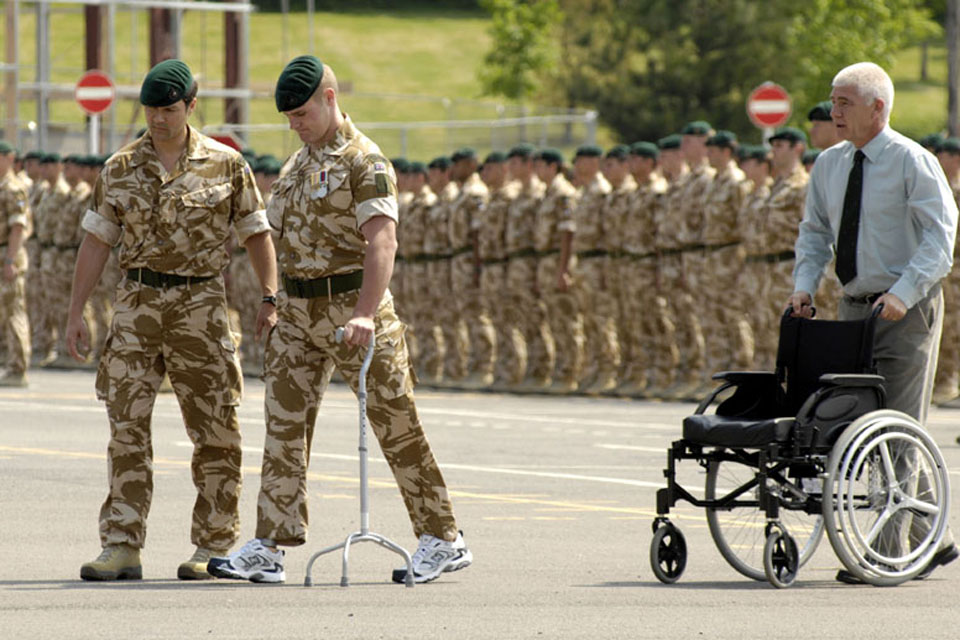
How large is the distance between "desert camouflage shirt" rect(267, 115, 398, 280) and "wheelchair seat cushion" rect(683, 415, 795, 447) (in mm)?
1548

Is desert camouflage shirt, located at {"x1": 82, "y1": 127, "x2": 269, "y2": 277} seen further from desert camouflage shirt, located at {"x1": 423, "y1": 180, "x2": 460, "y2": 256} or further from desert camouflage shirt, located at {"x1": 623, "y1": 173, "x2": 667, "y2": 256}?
desert camouflage shirt, located at {"x1": 423, "y1": 180, "x2": 460, "y2": 256}

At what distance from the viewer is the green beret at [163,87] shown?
9.69 meters

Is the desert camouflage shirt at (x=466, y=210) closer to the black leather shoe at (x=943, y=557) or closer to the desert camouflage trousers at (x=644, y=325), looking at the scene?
the desert camouflage trousers at (x=644, y=325)

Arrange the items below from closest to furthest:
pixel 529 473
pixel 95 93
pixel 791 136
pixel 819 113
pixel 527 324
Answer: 1. pixel 529 473
2. pixel 819 113
3. pixel 791 136
4. pixel 527 324
5. pixel 95 93

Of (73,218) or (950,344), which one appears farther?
(73,218)

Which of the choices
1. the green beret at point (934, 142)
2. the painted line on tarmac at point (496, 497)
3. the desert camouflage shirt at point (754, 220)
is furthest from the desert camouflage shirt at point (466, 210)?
the painted line on tarmac at point (496, 497)

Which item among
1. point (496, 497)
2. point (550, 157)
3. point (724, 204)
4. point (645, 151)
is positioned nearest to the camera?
point (496, 497)

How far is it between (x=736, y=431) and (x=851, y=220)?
123cm

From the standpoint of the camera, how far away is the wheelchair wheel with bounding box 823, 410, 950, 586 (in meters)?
9.12

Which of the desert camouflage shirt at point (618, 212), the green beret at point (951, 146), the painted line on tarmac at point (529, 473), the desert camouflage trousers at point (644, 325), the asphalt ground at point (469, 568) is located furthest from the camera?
the desert camouflage trousers at point (644, 325)

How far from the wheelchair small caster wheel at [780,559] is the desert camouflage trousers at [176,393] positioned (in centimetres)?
239

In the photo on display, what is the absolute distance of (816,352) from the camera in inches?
380

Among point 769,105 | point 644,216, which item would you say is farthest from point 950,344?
point 769,105

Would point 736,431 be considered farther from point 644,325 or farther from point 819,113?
point 644,325
